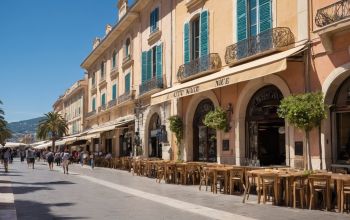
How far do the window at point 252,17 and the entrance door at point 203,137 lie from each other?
395cm

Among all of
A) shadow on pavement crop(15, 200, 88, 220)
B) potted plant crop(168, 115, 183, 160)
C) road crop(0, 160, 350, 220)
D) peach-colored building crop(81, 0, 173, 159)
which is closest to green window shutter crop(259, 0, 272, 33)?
road crop(0, 160, 350, 220)

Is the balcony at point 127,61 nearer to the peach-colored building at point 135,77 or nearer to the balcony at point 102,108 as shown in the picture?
the peach-colored building at point 135,77

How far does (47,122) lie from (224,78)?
180 ft

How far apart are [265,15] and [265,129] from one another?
13.0 feet

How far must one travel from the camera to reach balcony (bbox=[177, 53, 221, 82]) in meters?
18.4

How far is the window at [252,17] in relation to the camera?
15.5 meters

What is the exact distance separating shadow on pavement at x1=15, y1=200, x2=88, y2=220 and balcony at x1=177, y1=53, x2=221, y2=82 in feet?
28.9

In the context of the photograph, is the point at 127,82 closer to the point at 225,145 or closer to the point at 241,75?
the point at 225,145

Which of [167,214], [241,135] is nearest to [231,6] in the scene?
[241,135]

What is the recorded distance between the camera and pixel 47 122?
66.6 m

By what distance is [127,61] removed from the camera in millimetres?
31406

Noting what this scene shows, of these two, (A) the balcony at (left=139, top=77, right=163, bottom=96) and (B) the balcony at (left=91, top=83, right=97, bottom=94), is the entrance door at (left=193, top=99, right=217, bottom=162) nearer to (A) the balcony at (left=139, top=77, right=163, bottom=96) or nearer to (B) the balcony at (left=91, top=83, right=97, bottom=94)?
(A) the balcony at (left=139, top=77, right=163, bottom=96)

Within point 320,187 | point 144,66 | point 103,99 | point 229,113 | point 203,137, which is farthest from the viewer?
point 103,99

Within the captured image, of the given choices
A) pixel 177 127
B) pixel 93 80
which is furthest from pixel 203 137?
pixel 93 80
